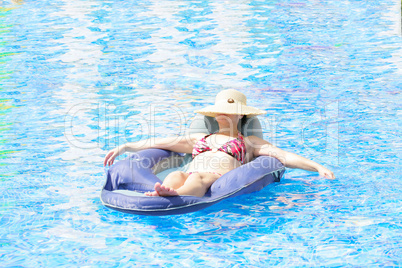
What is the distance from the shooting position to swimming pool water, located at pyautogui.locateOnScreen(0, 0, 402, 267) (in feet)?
11.7

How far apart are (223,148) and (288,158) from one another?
1.91 ft

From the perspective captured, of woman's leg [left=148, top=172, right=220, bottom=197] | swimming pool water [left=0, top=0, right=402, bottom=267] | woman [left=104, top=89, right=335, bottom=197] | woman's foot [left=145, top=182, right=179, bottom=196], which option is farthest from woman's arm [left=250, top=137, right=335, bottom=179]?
woman's foot [left=145, top=182, right=179, bottom=196]

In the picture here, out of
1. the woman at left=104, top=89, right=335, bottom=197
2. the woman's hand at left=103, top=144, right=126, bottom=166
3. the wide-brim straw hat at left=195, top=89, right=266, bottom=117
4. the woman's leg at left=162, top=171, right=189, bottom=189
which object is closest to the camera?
the woman's leg at left=162, top=171, right=189, bottom=189

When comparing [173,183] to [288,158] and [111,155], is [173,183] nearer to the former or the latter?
[111,155]

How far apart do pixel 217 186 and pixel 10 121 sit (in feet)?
12.4

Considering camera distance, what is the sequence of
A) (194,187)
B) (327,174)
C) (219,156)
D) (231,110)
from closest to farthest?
(194,187) → (327,174) → (219,156) → (231,110)

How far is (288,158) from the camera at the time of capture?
443cm

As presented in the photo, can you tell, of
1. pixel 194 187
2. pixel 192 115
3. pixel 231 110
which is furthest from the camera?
pixel 192 115

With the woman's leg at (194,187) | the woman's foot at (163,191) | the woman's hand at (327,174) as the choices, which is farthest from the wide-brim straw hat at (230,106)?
the woman's foot at (163,191)

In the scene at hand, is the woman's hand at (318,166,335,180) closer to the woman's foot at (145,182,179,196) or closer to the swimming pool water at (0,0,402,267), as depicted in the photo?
the swimming pool water at (0,0,402,267)

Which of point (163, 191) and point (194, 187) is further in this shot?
point (194, 187)

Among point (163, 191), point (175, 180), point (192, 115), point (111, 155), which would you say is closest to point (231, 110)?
point (175, 180)

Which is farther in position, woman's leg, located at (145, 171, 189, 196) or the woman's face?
the woman's face

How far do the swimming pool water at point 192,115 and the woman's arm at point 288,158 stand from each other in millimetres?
248
